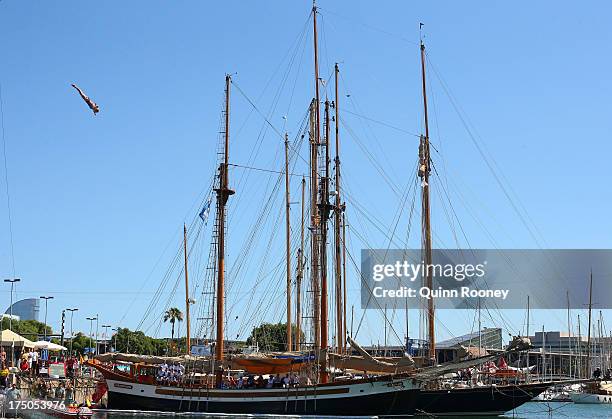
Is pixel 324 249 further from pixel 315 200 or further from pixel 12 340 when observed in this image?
pixel 12 340

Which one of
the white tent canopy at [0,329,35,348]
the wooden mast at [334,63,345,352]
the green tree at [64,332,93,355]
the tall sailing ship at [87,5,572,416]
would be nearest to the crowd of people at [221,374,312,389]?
the tall sailing ship at [87,5,572,416]

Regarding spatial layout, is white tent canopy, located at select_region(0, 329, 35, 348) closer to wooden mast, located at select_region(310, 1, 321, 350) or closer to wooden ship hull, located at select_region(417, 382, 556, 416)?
wooden mast, located at select_region(310, 1, 321, 350)

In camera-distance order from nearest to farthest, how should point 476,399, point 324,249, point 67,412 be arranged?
point 67,412
point 324,249
point 476,399

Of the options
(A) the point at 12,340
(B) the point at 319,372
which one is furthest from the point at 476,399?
(A) the point at 12,340

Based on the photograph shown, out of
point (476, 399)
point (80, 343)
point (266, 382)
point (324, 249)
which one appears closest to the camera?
point (266, 382)

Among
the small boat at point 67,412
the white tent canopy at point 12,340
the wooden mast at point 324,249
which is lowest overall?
the small boat at point 67,412

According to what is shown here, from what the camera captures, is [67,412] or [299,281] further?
[299,281]

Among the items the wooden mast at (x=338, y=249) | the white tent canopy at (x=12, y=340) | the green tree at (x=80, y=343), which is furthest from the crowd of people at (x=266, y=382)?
the green tree at (x=80, y=343)

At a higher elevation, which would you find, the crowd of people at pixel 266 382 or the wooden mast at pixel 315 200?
the wooden mast at pixel 315 200

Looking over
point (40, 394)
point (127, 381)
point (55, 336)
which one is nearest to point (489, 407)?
point (127, 381)

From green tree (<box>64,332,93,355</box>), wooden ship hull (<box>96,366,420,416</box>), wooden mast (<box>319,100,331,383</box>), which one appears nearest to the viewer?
wooden ship hull (<box>96,366,420,416</box>)

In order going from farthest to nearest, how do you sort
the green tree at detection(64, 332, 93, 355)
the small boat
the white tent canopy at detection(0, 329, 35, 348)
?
1. the green tree at detection(64, 332, 93, 355)
2. the white tent canopy at detection(0, 329, 35, 348)
3. the small boat

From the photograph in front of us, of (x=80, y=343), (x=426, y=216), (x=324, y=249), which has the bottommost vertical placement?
(x=80, y=343)

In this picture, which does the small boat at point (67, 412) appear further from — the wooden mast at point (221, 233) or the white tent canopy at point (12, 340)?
the white tent canopy at point (12, 340)
